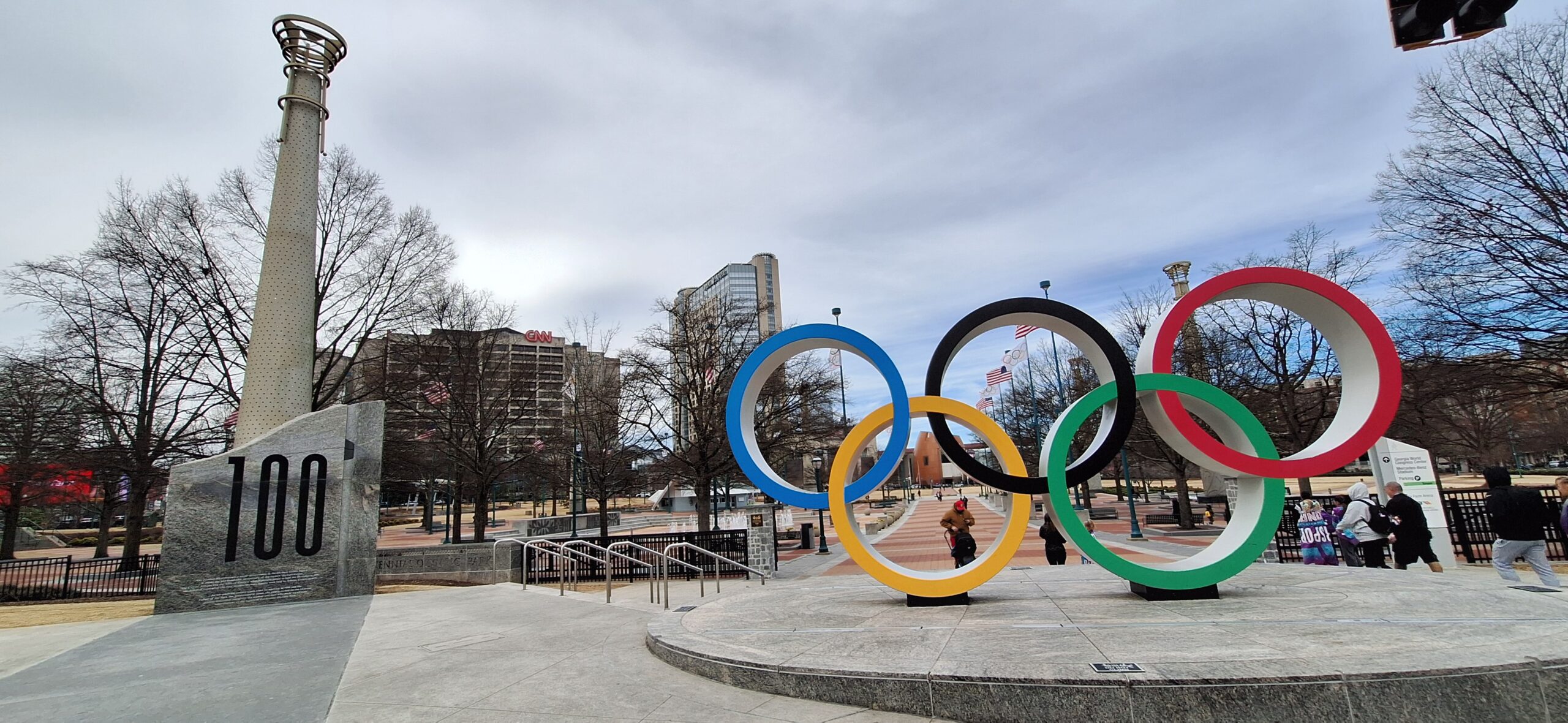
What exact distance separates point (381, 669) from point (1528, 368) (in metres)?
23.1

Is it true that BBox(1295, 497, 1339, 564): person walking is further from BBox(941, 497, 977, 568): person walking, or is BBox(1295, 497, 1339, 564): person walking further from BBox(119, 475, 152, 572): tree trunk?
BBox(119, 475, 152, 572): tree trunk

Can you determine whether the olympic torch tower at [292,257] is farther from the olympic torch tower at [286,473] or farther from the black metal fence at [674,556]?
the black metal fence at [674,556]

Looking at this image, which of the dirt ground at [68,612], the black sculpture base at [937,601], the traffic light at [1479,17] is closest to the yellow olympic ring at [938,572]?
the black sculpture base at [937,601]

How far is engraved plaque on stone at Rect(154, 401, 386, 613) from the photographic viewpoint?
1162 cm

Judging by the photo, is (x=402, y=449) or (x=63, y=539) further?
→ (x=63, y=539)

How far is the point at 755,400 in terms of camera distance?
8797 millimetres

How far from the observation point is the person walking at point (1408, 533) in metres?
9.63

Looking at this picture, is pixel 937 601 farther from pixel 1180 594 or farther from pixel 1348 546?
pixel 1348 546

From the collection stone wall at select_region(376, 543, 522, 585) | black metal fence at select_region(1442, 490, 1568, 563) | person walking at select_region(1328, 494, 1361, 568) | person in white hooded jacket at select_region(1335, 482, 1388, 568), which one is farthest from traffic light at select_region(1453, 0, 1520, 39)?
stone wall at select_region(376, 543, 522, 585)

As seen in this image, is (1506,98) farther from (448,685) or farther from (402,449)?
(402,449)

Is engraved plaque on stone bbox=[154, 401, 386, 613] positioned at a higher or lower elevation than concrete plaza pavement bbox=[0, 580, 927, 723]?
higher

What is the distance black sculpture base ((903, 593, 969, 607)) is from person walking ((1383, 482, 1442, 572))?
673 centimetres

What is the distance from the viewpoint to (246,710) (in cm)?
533

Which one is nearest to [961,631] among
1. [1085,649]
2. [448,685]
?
[1085,649]
